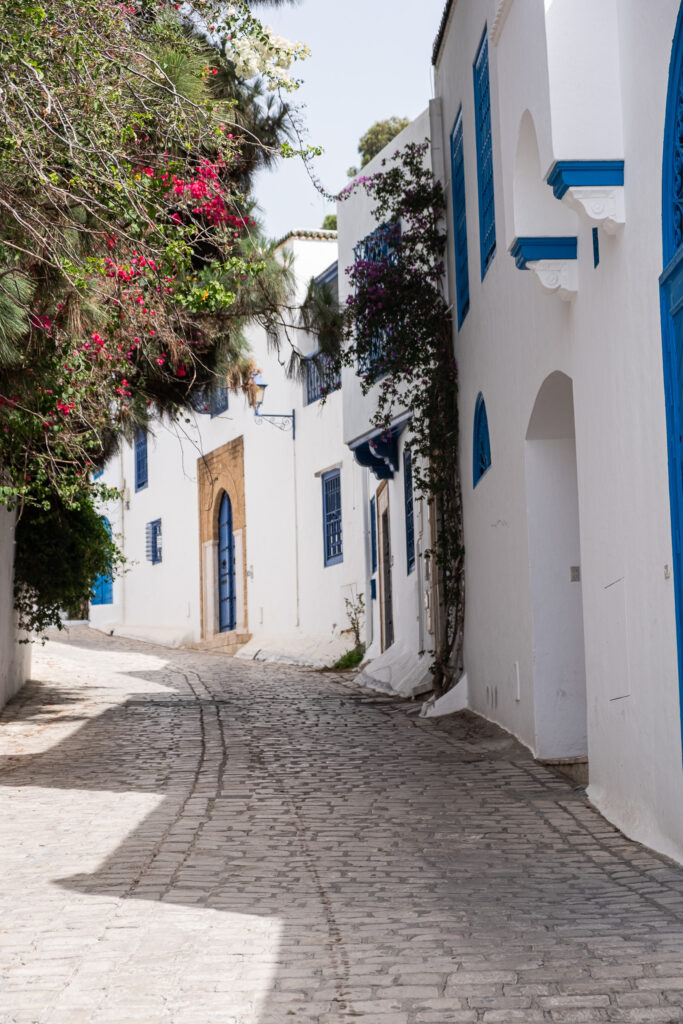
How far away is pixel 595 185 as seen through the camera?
20.9 feet

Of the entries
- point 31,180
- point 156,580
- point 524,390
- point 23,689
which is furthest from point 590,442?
point 156,580

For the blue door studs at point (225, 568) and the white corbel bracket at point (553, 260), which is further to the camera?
the blue door studs at point (225, 568)

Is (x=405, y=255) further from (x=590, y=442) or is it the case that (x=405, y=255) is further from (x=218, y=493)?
(x=218, y=493)

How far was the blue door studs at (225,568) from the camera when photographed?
25.1 m

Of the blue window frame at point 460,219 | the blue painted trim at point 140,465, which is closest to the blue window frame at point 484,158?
the blue window frame at point 460,219

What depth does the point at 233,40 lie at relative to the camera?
858 cm

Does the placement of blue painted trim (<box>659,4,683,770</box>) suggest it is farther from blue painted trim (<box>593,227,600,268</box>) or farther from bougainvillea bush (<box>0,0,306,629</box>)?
bougainvillea bush (<box>0,0,306,629</box>)

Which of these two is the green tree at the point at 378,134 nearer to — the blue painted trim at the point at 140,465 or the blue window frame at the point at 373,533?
the blue painted trim at the point at 140,465

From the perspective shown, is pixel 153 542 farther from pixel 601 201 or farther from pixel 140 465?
pixel 601 201

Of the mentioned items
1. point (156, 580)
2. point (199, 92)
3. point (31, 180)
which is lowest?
point (156, 580)

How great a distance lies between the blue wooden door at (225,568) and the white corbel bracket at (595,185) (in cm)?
1907

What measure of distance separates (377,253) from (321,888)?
939cm

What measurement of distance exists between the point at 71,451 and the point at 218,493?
623 inches

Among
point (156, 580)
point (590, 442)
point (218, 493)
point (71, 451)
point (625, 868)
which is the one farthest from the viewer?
point (156, 580)
